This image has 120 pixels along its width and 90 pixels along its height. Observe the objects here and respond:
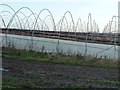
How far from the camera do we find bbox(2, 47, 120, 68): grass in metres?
13.1

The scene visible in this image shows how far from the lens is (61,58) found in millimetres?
13922

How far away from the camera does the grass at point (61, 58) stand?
13117mm

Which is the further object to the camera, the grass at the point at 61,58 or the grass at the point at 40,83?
the grass at the point at 61,58

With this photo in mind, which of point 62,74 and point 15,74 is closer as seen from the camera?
point 15,74

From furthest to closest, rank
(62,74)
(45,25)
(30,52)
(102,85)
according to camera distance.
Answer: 1. (45,25)
2. (30,52)
3. (62,74)
4. (102,85)

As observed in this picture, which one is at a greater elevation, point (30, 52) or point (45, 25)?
point (45, 25)

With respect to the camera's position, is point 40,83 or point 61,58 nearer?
point 40,83

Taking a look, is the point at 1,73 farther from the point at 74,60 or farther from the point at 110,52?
the point at 110,52

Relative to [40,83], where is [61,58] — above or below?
above

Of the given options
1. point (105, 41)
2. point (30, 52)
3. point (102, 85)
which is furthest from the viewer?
point (105, 41)

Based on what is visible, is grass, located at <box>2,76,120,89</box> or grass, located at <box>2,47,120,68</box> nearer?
grass, located at <box>2,76,120,89</box>

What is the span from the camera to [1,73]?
8.58 m

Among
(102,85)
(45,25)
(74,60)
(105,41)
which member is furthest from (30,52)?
(45,25)

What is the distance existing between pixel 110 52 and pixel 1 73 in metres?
11.8
